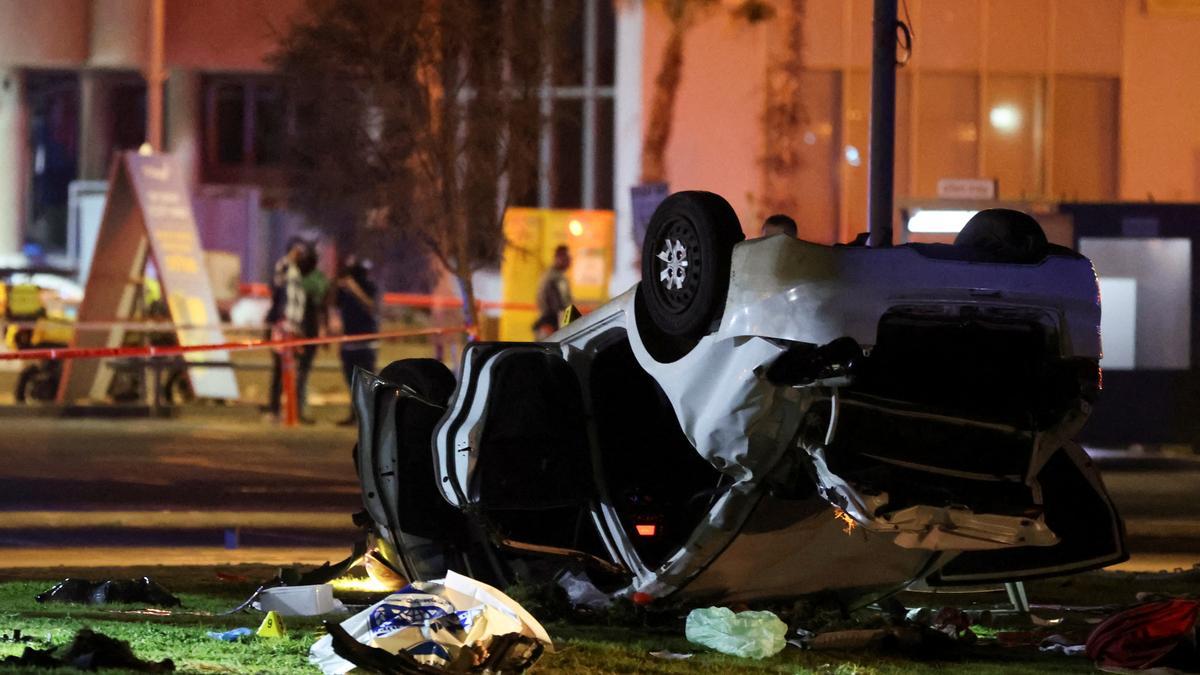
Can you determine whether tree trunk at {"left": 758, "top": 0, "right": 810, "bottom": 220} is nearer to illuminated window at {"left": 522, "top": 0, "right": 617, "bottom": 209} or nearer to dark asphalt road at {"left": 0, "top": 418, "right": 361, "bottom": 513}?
illuminated window at {"left": 522, "top": 0, "right": 617, "bottom": 209}

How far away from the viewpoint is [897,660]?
6.94 metres

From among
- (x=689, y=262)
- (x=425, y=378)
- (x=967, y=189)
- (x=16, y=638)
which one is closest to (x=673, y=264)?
(x=689, y=262)

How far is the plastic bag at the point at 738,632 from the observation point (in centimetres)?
687

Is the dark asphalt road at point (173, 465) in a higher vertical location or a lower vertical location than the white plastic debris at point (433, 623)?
lower

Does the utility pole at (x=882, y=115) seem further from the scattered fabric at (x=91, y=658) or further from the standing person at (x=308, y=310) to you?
the standing person at (x=308, y=310)

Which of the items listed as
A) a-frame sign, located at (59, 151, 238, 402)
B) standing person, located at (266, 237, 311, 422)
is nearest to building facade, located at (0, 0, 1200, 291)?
a-frame sign, located at (59, 151, 238, 402)

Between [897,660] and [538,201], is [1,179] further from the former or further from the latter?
[897,660]

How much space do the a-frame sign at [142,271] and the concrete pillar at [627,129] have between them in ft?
27.0

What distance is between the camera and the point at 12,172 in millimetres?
55500

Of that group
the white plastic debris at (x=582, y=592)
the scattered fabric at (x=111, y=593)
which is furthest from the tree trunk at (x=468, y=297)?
the white plastic debris at (x=582, y=592)

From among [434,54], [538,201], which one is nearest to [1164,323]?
[434,54]

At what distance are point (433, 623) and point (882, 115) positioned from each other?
7.37 metres

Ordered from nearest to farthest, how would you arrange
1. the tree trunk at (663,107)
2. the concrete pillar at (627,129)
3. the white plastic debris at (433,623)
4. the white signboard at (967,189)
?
the white plastic debris at (433,623) → the white signboard at (967,189) → the tree trunk at (663,107) → the concrete pillar at (627,129)

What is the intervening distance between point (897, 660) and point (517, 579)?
1828mm
